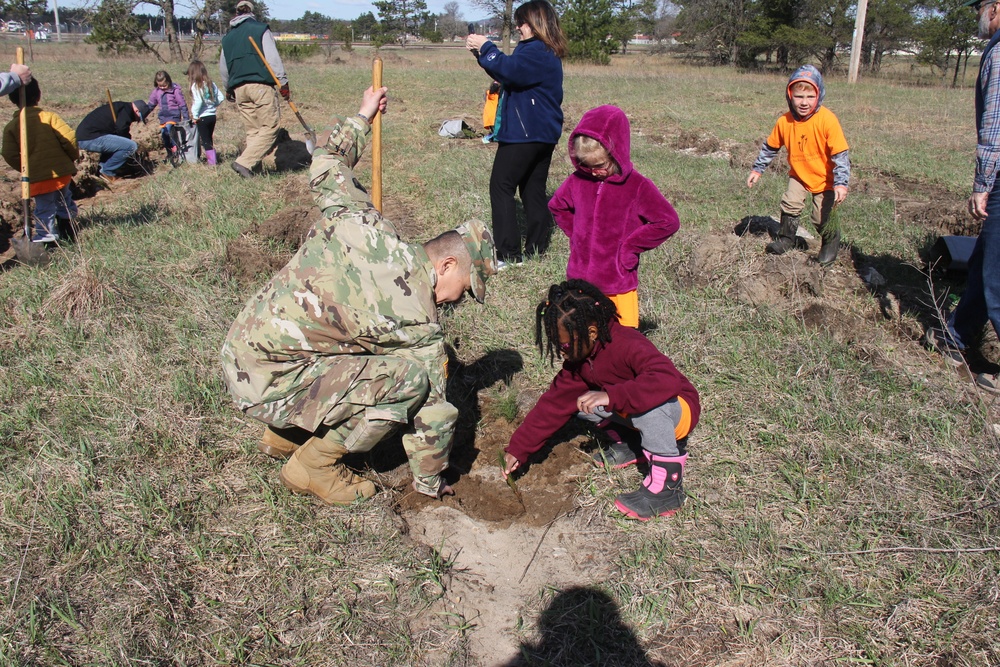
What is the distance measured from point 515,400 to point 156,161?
26.3 feet

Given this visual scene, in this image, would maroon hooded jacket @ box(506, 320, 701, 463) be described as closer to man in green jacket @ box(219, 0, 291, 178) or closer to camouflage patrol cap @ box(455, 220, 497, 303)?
camouflage patrol cap @ box(455, 220, 497, 303)

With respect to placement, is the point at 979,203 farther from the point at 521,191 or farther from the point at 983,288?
the point at 521,191

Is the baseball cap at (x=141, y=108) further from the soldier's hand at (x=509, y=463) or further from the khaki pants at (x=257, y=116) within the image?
the soldier's hand at (x=509, y=463)

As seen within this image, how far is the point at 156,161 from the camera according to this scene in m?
9.52

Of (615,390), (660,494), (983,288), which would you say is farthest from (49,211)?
(983,288)

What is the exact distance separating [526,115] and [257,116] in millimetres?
4203

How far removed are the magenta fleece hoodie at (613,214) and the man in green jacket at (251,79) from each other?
5.18m

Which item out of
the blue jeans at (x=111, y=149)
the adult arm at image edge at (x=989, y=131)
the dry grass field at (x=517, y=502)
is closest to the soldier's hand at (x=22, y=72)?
the dry grass field at (x=517, y=502)

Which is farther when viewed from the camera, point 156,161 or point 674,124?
point 674,124

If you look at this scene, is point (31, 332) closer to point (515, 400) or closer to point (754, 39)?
point (515, 400)

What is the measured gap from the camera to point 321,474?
2.85 meters

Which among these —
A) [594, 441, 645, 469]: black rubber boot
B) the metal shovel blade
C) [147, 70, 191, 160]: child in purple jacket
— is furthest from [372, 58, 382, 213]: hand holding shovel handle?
[147, 70, 191, 160]: child in purple jacket

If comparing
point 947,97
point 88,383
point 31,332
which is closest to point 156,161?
point 31,332

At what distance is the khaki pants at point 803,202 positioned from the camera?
5090mm
